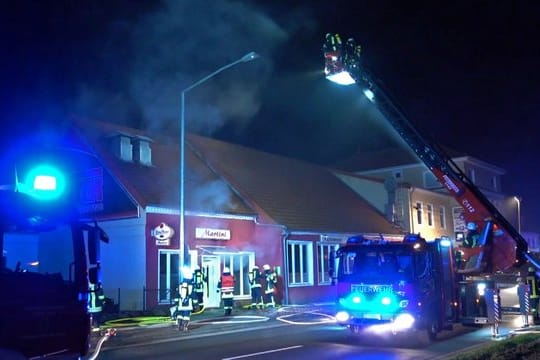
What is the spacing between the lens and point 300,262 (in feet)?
89.2

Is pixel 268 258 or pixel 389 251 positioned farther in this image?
pixel 268 258

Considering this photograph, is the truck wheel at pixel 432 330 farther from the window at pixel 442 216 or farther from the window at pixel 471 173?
the window at pixel 471 173

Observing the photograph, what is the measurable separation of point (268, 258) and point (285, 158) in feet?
37.4

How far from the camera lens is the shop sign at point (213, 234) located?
22.7m

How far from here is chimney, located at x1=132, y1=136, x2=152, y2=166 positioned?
24219 millimetres

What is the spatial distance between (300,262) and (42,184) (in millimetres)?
21872

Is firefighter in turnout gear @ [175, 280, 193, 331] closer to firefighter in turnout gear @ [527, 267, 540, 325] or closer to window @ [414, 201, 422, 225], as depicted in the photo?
firefighter in turnout gear @ [527, 267, 540, 325]

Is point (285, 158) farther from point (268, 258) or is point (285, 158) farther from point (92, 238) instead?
point (92, 238)

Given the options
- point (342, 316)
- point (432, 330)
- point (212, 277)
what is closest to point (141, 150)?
point (212, 277)

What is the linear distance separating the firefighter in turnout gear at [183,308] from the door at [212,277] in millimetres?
6415

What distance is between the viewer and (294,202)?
95.1 feet

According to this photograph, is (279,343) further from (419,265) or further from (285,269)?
(285,269)

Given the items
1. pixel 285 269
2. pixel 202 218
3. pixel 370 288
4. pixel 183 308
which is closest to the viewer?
pixel 370 288

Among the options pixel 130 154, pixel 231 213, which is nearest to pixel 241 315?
pixel 231 213
